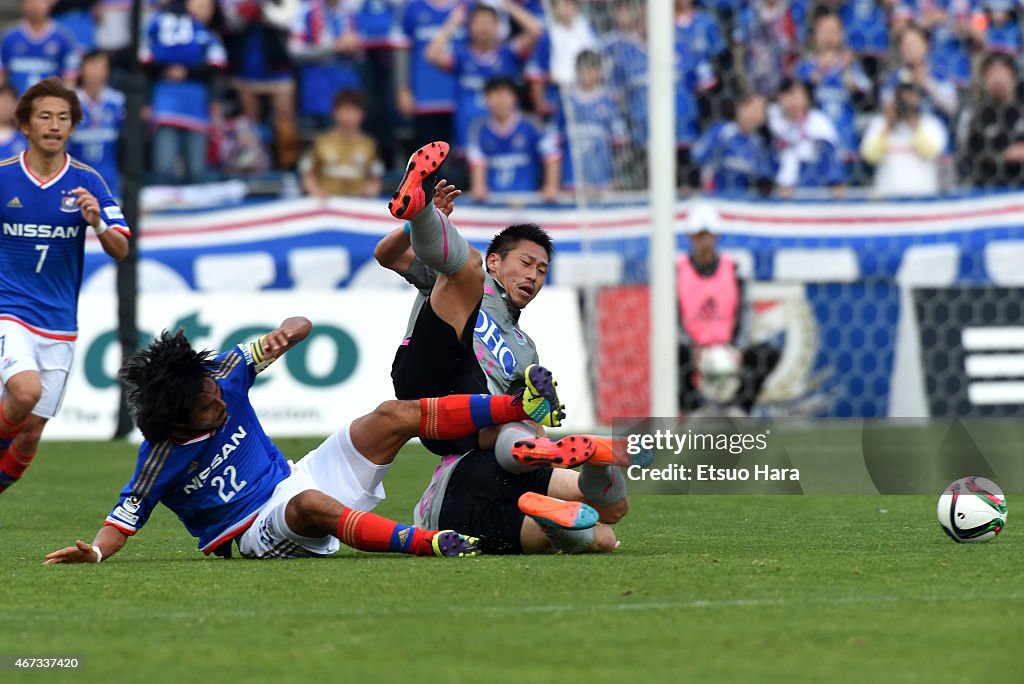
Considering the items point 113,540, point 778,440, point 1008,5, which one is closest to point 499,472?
point 113,540

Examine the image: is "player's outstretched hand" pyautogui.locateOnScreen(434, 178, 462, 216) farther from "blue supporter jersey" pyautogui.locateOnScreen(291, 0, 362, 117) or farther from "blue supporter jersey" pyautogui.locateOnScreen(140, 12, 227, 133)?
"blue supporter jersey" pyautogui.locateOnScreen(291, 0, 362, 117)

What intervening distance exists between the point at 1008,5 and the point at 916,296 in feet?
14.1

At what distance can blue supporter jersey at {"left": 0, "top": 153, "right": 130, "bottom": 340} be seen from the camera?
26.5ft

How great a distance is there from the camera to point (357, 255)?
14438 mm

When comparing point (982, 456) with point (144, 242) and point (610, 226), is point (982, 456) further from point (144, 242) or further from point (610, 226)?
point (144, 242)

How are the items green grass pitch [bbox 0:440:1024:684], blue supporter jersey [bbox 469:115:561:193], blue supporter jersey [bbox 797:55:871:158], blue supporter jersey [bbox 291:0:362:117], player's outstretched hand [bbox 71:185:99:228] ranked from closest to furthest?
green grass pitch [bbox 0:440:1024:684], player's outstretched hand [bbox 71:185:99:228], blue supporter jersey [bbox 469:115:561:193], blue supporter jersey [bbox 797:55:871:158], blue supporter jersey [bbox 291:0:362:117]

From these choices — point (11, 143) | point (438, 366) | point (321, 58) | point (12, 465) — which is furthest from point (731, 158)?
point (438, 366)

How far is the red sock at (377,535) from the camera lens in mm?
5969

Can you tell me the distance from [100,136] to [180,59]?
1231mm

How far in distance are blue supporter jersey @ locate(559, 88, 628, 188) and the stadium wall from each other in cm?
36

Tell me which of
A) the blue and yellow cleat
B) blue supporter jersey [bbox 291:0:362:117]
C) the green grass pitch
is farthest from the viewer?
blue supporter jersey [bbox 291:0:362:117]

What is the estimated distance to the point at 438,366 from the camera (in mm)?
6402

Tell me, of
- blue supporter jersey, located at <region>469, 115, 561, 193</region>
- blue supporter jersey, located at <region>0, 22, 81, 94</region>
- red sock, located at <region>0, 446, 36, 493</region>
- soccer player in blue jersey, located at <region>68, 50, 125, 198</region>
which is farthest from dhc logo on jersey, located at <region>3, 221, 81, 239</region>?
blue supporter jersey, located at <region>0, 22, 81, 94</region>

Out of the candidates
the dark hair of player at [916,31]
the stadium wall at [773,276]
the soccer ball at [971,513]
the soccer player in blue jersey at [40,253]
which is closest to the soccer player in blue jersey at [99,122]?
the stadium wall at [773,276]
